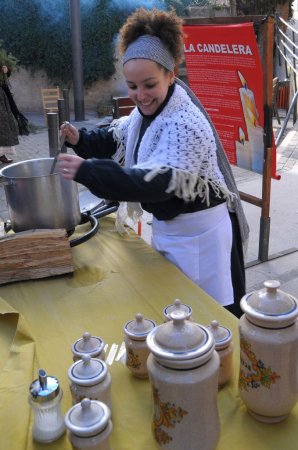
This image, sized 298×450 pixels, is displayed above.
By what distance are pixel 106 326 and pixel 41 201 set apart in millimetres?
548

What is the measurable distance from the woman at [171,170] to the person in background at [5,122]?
464 centimetres

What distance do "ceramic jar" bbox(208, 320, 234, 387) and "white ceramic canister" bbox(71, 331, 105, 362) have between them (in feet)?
0.81

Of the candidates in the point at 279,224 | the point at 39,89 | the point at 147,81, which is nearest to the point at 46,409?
the point at 147,81

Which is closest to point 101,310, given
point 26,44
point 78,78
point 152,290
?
point 152,290

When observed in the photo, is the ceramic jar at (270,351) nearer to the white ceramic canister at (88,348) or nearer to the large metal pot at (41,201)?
the white ceramic canister at (88,348)

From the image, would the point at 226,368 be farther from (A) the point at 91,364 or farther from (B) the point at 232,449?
(A) the point at 91,364

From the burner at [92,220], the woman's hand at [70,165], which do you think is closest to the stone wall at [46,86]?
the burner at [92,220]

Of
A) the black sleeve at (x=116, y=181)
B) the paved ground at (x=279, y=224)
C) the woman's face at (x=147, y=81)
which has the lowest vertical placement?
the paved ground at (x=279, y=224)

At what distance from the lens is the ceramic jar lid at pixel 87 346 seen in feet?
3.25

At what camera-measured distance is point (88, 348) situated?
1003mm

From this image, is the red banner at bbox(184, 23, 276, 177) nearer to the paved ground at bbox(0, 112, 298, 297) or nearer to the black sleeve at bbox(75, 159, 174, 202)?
the paved ground at bbox(0, 112, 298, 297)

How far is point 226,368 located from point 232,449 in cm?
18

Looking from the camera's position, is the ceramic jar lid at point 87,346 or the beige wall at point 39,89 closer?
the ceramic jar lid at point 87,346

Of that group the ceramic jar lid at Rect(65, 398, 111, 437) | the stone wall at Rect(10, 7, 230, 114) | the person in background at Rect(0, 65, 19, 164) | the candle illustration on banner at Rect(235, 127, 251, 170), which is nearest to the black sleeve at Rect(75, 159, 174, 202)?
the ceramic jar lid at Rect(65, 398, 111, 437)
